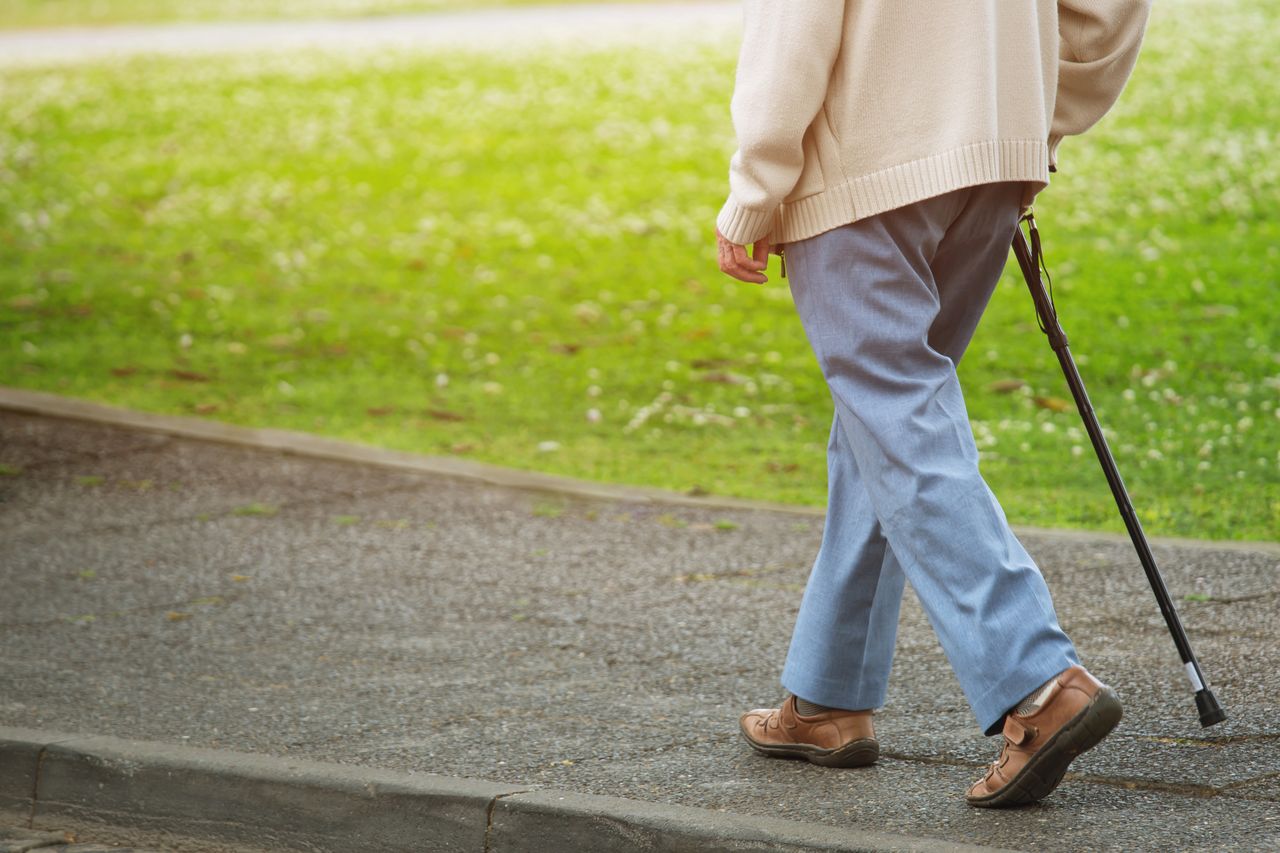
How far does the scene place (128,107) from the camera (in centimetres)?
1667

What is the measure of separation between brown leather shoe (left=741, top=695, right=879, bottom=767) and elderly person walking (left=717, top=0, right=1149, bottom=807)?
1.15 feet

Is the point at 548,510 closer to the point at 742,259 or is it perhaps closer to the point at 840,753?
the point at 840,753

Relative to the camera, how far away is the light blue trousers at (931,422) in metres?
3.08

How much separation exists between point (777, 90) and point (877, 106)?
0.20 m

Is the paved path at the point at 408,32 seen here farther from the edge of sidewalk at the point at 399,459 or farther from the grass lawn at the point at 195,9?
the edge of sidewalk at the point at 399,459

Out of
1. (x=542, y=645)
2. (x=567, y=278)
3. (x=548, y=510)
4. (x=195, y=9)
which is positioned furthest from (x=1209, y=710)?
(x=195, y=9)

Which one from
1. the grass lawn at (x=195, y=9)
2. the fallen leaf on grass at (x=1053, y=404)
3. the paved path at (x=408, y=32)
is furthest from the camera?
the grass lawn at (x=195, y=9)

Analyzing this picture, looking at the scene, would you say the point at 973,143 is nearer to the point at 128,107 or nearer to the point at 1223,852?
the point at 1223,852

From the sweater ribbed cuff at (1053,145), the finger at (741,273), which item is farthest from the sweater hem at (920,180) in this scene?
the sweater ribbed cuff at (1053,145)

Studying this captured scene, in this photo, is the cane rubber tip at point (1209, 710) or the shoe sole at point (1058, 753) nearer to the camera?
the shoe sole at point (1058, 753)

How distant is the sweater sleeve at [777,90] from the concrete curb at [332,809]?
1158 millimetres

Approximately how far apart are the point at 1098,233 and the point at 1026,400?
3.82 m

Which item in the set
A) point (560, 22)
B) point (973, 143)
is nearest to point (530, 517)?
point (973, 143)

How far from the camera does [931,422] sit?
316cm
